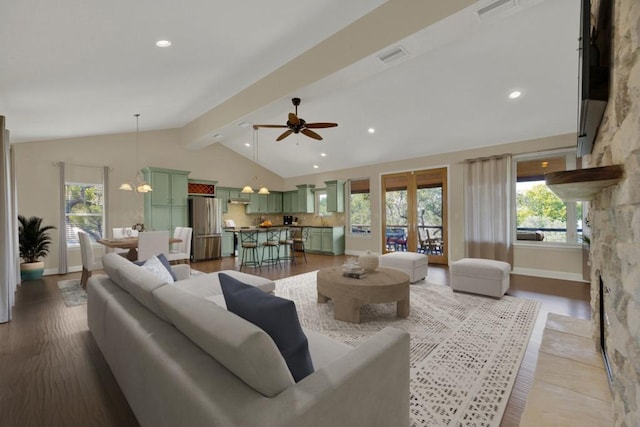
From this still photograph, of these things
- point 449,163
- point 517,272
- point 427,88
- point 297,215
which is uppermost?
point 427,88

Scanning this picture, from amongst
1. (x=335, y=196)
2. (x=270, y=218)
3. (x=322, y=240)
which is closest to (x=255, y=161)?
(x=270, y=218)

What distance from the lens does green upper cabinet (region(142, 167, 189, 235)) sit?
682 centimetres

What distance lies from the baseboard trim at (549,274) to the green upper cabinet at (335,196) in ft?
15.0

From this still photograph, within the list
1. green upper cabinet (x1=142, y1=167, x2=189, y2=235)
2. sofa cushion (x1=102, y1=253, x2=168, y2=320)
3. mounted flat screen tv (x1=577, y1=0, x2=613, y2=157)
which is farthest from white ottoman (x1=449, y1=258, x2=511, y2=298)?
green upper cabinet (x1=142, y1=167, x2=189, y2=235)

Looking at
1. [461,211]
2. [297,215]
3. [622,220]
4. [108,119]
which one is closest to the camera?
[622,220]

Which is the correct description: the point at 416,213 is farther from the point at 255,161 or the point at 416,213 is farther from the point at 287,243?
the point at 255,161

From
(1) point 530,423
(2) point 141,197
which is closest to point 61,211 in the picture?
(2) point 141,197

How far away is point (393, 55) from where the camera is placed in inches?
124

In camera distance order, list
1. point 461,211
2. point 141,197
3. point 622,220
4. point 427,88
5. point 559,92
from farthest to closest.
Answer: point 141,197
point 461,211
point 427,88
point 559,92
point 622,220

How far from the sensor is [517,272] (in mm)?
5422

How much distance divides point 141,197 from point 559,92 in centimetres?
848

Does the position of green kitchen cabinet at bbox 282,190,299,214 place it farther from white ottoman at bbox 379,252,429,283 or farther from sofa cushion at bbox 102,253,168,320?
sofa cushion at bbox 102,253,168,320

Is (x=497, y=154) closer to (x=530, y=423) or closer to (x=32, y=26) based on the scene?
(x=530, y=423)

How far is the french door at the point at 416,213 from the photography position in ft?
21.7
